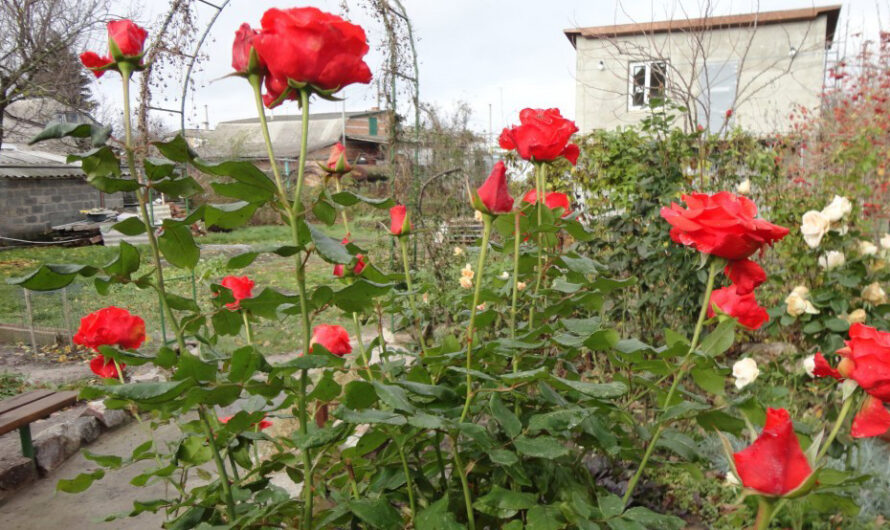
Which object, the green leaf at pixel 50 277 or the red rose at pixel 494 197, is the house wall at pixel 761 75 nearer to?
the red rose at pixel 494 197

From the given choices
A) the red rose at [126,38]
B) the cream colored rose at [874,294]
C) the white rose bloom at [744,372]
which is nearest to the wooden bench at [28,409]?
the red rose at [126,38]

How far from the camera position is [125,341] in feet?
3.83

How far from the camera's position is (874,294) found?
2.09 metres

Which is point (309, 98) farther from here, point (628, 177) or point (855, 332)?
point (628, 177)

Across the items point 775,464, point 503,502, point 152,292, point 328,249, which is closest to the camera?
point 775,464

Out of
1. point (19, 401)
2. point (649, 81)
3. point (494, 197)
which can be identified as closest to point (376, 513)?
point (494, 197)

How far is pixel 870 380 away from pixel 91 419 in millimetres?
3605

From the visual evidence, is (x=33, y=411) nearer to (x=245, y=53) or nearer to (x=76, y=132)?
(x=76, y=132)

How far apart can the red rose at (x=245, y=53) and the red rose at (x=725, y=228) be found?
1.85ft

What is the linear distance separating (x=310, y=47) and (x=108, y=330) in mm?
728

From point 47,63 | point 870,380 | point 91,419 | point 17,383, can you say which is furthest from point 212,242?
point 870,380

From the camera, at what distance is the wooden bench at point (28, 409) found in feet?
8.68

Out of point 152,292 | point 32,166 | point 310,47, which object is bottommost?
point 152,292

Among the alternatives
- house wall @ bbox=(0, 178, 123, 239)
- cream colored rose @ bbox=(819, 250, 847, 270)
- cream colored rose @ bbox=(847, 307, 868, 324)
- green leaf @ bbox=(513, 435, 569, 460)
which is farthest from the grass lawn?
green leaf @ bbox=(513, 435, 569, 460)
